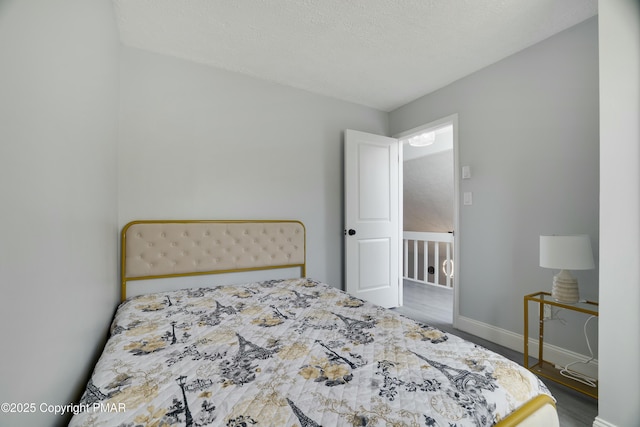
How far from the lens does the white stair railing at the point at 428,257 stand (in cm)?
458

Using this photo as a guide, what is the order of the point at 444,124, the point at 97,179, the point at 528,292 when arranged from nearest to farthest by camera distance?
the point at 97,179 < the point at 528,292 < the point at 444,124

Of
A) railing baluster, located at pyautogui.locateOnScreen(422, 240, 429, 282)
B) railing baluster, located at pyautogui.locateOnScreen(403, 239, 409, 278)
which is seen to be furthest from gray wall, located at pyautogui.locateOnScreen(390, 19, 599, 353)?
railing baluster, located at pyautogui.locateOnScreen(403, 239, 409, 278)

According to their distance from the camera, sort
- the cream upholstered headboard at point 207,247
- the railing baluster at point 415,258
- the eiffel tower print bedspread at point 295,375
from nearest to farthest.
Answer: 1. the eiffel tower print bedspread at point 295,375
2. the cream upholstered headboard at point 207,247
3. the railing baluster at point 415,258

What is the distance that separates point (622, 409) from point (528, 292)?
3.36ft

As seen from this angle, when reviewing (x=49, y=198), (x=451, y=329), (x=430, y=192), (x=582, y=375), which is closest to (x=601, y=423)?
(x=582, y=375)

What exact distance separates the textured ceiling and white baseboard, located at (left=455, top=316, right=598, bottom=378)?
2.43m

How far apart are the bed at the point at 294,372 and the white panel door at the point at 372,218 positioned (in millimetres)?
1206

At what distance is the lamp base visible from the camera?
6.04 feet

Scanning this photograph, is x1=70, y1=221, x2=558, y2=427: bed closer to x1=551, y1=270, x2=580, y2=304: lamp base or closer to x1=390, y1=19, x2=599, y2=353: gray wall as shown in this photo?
x1=551, y1=270, x2=580, y2=304: lamp base

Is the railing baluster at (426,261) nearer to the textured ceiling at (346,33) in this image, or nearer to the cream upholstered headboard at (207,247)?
the cream upholstered headboard at (207,247)

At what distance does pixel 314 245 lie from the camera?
3.15 metres

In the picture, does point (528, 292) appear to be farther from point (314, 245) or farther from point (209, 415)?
point (209, 415)

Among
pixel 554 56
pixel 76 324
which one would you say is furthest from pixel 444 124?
pixel 76 324

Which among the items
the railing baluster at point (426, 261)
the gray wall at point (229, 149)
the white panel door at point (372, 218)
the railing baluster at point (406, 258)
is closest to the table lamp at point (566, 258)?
the white panel door at point (372, 218)
